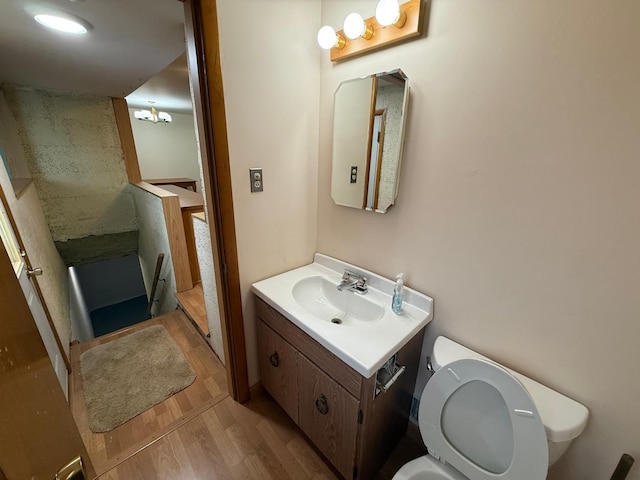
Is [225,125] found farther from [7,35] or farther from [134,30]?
[7,35]

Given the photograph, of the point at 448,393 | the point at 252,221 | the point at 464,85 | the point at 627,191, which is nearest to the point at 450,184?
the point at 464,85

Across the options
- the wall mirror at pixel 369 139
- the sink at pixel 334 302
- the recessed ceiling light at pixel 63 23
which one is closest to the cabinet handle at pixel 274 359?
the sink at pixel 334 302

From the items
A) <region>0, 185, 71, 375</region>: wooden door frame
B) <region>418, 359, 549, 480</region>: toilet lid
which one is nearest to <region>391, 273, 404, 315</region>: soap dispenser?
<region>418, 359, 549, 480</region>: toilet lid

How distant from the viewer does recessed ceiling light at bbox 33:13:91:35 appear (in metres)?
1.37

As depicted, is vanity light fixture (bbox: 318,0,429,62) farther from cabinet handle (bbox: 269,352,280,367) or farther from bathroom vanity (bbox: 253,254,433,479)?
cabinet handle (bbox: 269,352,280,367)

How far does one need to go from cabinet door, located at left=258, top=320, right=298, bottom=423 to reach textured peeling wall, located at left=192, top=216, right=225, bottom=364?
0.37 metres

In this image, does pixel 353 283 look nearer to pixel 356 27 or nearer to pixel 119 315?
pixel 356 27

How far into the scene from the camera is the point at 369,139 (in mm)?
1165

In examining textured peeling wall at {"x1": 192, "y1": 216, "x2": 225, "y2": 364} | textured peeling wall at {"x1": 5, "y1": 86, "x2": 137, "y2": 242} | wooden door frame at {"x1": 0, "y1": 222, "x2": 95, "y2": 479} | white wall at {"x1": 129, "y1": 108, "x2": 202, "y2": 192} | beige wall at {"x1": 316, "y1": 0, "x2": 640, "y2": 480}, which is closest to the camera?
wooden door frame at {"x1": 0, "y1": 222, "x2": 95, "y2": 479}

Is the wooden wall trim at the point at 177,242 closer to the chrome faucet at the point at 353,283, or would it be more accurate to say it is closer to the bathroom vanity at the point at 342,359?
the bathroom vanity at the point at 342,359

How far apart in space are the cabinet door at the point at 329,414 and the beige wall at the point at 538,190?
1.79ft

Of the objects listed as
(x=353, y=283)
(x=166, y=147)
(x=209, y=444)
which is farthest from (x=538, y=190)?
(x=166, y=147)

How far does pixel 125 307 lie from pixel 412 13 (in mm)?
6295

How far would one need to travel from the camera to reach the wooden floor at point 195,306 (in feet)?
6.94
